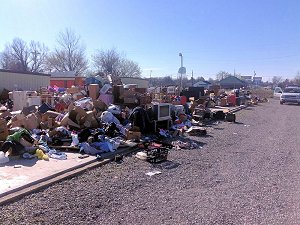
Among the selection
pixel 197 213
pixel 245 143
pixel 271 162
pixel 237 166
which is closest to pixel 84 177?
pixel 197 213

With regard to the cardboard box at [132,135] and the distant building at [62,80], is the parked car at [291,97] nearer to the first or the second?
the distant building at [62,80]

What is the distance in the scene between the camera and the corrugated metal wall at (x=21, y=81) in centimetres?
2128

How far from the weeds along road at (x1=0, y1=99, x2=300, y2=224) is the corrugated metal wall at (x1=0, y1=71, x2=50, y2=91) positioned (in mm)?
17493

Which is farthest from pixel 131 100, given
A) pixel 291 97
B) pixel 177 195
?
pixel 291 97

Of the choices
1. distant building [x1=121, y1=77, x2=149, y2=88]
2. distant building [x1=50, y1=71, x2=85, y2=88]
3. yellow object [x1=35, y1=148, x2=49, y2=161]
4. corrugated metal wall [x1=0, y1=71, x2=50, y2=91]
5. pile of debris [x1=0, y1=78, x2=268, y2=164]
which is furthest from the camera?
distant building [x1=121, y1=77, x2=149, y2=88]

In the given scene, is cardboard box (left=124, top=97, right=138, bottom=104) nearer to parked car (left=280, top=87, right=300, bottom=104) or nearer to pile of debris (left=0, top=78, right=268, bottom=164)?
pile of debris (left=0, top=78, right=268, bottom=164)

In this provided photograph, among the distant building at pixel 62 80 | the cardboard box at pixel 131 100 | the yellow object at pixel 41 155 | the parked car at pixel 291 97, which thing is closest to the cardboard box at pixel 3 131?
the yellow object at pixel 41 155

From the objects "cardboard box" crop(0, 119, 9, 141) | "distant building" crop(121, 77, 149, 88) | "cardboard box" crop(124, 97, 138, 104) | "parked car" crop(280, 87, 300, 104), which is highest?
"distant building" crop(121, 77, 149, 88)

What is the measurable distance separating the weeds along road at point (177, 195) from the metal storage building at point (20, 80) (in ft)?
57.4

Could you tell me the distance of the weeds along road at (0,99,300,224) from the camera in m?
3.93

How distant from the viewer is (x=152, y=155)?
6910 mm

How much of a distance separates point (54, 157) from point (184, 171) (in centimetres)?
280

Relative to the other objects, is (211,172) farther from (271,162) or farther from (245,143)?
(245,143)

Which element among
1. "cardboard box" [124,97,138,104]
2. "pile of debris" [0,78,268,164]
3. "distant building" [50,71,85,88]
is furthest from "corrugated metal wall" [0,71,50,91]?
"cardboard box" [124,97,138,104]
